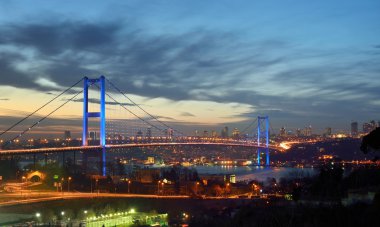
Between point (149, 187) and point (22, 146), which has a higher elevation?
point (22, 146)

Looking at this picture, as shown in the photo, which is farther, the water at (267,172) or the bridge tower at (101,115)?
the water at (267,172)

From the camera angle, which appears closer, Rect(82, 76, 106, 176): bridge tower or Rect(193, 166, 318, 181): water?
Rect(82, 76, 106, 176): bridge tower

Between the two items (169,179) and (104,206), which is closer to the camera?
(104,206)

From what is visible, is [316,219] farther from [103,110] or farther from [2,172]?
[2,172]

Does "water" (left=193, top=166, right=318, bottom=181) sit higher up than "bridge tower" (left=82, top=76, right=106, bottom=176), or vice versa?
"bridge tower" (left=82, top=76, right=106, bottom=176)

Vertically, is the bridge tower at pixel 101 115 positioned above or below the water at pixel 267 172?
above

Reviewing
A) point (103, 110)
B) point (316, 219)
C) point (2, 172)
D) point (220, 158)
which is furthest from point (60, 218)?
point (220, 158)

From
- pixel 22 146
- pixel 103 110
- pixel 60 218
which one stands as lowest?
pixel 60 218

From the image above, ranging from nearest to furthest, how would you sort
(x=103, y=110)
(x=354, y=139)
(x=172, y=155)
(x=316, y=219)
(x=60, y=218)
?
(x=316, y=219), (x=60, y=218), (x=103, y=110), (x=354, y=139), (x=172, y=155)

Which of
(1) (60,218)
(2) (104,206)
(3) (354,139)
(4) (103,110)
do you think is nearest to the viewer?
(1) (60,218)

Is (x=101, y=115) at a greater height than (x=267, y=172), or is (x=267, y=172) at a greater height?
(x=101, y=115)

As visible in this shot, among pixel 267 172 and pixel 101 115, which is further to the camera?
pixel 267 172
